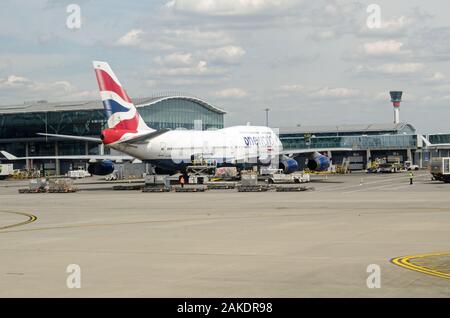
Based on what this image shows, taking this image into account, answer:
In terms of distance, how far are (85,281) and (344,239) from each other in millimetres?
11421

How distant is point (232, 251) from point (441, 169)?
190 ft

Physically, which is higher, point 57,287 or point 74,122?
point 74,122

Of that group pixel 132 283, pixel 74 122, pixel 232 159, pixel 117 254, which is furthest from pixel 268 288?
pixel 74 122

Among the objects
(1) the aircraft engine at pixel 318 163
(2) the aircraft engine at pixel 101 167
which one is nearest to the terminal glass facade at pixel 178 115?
(2) the aircraft engine at pixel 101 167

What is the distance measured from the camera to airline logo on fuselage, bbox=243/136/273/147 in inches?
3398

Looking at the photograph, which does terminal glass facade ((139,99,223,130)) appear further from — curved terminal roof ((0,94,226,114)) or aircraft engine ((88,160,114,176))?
aircraft engine ((88,160,114,176))

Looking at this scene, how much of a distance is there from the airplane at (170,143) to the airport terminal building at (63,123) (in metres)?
52.0

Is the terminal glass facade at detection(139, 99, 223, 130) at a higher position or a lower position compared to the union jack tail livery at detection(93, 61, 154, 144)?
higher

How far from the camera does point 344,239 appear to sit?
26.6m

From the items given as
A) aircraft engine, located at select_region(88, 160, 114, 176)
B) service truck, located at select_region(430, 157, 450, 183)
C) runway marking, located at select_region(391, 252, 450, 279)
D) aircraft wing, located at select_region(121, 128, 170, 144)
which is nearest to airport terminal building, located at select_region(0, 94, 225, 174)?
aircraft engine, located at select_region(88, 160, 114, 176)

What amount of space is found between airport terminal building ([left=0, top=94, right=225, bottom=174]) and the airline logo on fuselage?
53.3 meters

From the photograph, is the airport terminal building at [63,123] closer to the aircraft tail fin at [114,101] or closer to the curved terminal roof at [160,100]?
the curved terminal roof at [160,100]

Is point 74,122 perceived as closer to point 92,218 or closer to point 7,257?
point 92,218

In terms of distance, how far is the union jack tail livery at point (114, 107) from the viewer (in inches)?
2689
